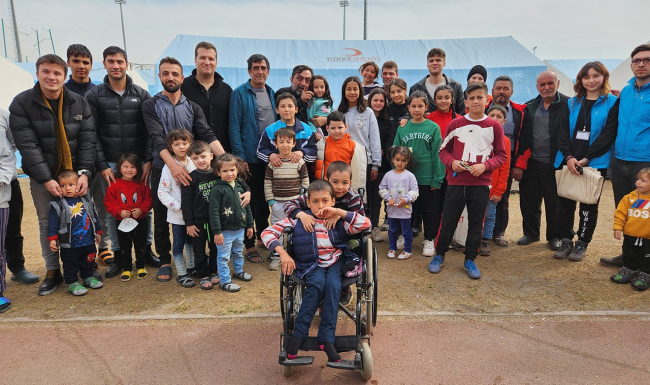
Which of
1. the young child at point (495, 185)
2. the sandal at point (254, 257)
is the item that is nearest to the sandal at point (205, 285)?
the sandal at point (254, 257)

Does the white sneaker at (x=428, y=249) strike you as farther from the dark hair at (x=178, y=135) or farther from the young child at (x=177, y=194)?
the dark hair at (x=178, y=135)

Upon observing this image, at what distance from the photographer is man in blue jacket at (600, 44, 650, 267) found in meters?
4.04

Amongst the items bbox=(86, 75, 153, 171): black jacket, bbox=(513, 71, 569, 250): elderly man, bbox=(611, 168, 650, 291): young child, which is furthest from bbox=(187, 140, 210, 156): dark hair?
bbox=(611, 168, 650, 291): young child

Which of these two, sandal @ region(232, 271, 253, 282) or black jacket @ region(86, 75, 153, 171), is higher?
black jacket @ region(86, 75, 153, 171)

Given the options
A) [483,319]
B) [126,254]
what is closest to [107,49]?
[126,254]

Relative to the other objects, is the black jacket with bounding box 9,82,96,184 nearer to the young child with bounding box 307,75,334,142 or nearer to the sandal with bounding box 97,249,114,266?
the sandal with bounding box 97,249,114,266

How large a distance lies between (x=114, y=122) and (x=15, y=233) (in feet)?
5.25

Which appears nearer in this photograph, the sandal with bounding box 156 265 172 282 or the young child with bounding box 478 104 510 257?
the sandal with bounding box 156 265 172 282

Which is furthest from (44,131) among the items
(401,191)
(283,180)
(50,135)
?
(401,191)

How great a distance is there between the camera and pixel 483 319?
3.41 m

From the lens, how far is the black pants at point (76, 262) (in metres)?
3.90

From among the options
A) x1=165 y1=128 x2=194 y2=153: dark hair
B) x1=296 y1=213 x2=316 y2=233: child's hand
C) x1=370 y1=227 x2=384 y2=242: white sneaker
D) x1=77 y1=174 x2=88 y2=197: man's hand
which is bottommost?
x1=370 y1=227 x2=384 y2=242: white sneaker

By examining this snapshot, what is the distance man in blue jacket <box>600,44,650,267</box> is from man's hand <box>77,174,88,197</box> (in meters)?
5.53

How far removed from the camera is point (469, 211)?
432 cm
